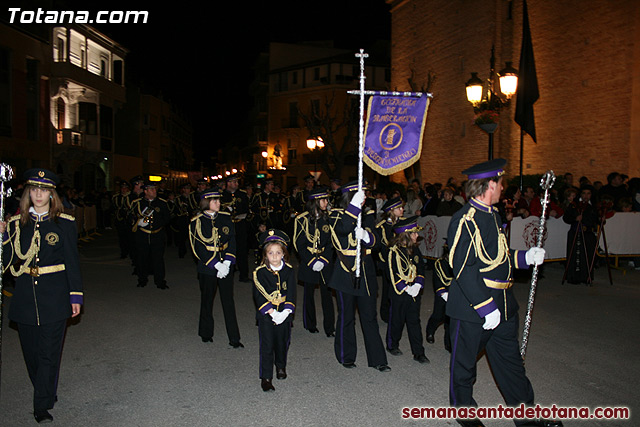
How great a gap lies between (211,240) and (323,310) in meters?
1.90

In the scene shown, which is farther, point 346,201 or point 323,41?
point 323,41

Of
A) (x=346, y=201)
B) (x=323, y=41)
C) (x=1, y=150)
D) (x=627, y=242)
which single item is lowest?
(x=627, y=242)

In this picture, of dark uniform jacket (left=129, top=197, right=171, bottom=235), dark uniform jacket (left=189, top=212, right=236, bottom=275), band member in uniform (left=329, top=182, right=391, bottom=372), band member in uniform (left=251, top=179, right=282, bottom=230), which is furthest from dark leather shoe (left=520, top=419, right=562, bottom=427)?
band member in uniform (left=251, top=179, right=282, bottom=230)

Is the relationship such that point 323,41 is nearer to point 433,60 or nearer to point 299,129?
point 299,129

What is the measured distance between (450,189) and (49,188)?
33.4 feet

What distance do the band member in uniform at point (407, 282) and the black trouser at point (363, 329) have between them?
58cm

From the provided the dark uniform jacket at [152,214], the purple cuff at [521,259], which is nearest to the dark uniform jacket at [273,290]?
the purple cuff at [521,259]

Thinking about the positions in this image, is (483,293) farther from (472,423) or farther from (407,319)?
(407,319)

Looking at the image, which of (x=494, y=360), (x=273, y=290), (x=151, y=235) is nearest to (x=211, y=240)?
(x=273, y=290)

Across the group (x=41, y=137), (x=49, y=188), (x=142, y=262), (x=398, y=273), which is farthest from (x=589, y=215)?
(x=41, y=137)

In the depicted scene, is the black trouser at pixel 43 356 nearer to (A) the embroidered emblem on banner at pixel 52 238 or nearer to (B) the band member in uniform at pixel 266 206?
(A) the embroidered emblem on banner at pixel 52 238

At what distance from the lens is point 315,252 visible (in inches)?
296

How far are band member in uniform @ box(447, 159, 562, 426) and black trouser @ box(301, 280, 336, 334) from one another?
10.5 feet

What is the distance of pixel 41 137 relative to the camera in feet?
93.8
